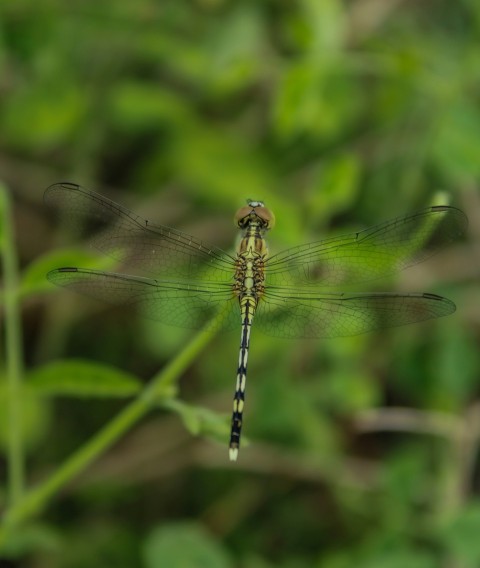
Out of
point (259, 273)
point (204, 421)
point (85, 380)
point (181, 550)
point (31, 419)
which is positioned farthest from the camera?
point (31, 419)

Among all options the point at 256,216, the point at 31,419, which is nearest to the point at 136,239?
the point at 256,216

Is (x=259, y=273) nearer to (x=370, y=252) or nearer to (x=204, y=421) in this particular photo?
(x=370, y=252)

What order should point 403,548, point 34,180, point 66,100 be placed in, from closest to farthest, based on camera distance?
point 403,548 < point 66,100 < point 34,180

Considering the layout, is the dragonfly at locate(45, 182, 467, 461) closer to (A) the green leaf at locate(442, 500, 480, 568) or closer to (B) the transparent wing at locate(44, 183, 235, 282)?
(B) the transparent wing at locate(44, 183, 235, 282)

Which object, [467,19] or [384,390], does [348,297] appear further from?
[467,19]

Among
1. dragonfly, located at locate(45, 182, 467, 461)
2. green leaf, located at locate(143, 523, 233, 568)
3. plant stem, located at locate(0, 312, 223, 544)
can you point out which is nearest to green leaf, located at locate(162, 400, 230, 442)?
plant stem, located at locate(0, 312, 223, 544)

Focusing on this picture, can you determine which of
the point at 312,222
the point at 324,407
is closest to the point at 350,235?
the point at 312,222
